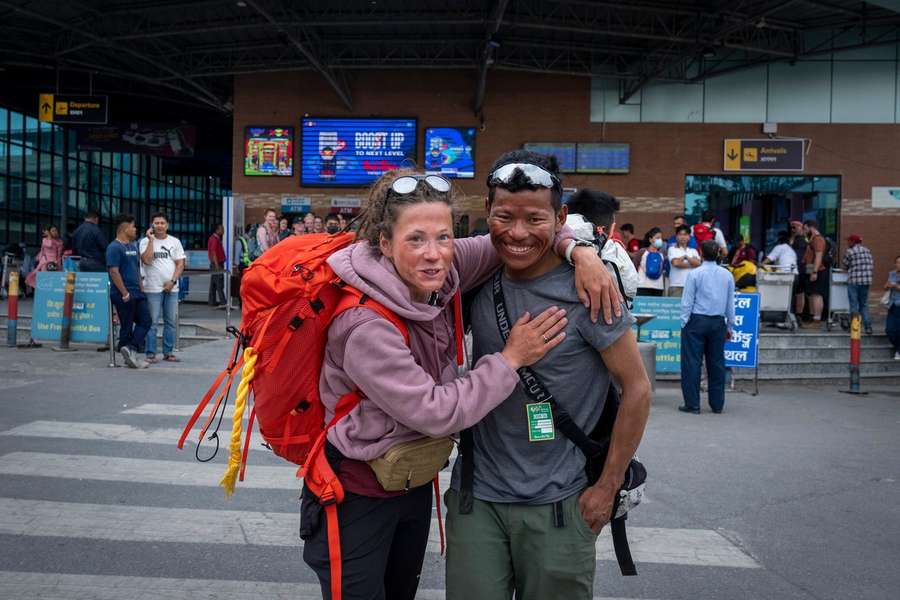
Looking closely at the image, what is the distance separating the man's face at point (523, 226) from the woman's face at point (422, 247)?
0.19 metres

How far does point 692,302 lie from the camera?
9125mm

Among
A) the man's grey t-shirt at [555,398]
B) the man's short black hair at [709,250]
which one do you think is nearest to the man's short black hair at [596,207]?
the man's grey t-shirt at [555,398]

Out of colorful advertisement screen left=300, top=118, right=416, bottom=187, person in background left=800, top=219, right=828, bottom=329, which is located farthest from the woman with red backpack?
colorful advertisement screen left=300, top=118, right=416, bottom=187

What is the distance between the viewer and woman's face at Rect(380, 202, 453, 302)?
6.71 ft

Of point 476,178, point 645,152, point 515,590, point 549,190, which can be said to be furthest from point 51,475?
point 645,152

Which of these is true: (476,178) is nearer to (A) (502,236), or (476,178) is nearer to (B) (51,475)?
(B) (51,475)

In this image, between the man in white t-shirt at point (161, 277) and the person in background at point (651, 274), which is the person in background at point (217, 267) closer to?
the man in white t-shirt at point (161, 277)

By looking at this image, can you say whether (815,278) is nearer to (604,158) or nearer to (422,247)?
(604,158)

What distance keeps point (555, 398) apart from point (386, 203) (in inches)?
29.7

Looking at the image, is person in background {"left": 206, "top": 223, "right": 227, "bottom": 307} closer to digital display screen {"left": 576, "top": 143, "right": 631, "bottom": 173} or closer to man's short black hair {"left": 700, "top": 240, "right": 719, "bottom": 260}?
digital display screen {"left": 576, "top": 143, "right": 631, "bottom": 173}

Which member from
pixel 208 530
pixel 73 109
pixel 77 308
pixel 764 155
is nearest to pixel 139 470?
pixel 208 530

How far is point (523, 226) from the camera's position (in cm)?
218

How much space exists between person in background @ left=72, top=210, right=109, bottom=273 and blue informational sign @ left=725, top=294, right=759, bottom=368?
9.98 meters

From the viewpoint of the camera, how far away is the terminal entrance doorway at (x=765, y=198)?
2164cm
